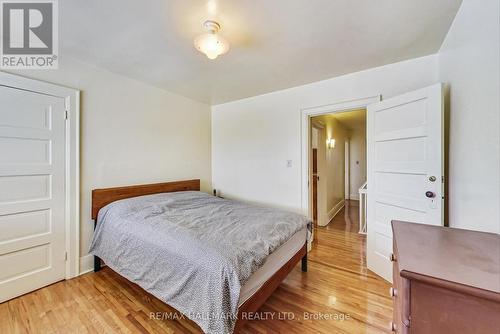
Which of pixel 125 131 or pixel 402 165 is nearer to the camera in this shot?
pixel 402 165

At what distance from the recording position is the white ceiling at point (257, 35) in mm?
1466

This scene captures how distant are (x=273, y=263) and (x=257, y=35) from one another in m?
1.93

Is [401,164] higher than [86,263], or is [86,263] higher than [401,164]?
[401,164]

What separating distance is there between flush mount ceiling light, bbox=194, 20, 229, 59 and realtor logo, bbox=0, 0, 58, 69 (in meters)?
1.03

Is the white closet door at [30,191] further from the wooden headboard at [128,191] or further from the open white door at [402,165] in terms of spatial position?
the open white door at [402,165]

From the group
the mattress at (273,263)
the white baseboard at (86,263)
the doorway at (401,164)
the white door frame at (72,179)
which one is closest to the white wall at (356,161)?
the doorway at (401,164)

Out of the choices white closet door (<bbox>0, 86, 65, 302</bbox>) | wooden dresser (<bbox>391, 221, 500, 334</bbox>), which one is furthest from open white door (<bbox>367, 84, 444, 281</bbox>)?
white closet door (<bbox>0, 86, 65, 302</bbox>)

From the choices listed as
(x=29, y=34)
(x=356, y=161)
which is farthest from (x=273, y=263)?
(x=356, y=161)

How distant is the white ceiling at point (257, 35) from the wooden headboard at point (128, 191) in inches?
55.7

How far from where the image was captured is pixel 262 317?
5.54 feet

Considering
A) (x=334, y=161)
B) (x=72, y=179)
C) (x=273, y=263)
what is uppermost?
(x=334, y=161)

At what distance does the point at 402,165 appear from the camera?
2012mm

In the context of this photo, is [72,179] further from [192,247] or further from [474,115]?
[474,115]

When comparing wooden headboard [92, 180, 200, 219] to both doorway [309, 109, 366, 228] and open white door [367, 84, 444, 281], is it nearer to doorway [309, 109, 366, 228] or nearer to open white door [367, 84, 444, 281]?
doorway [309, 109, 366, 228]
